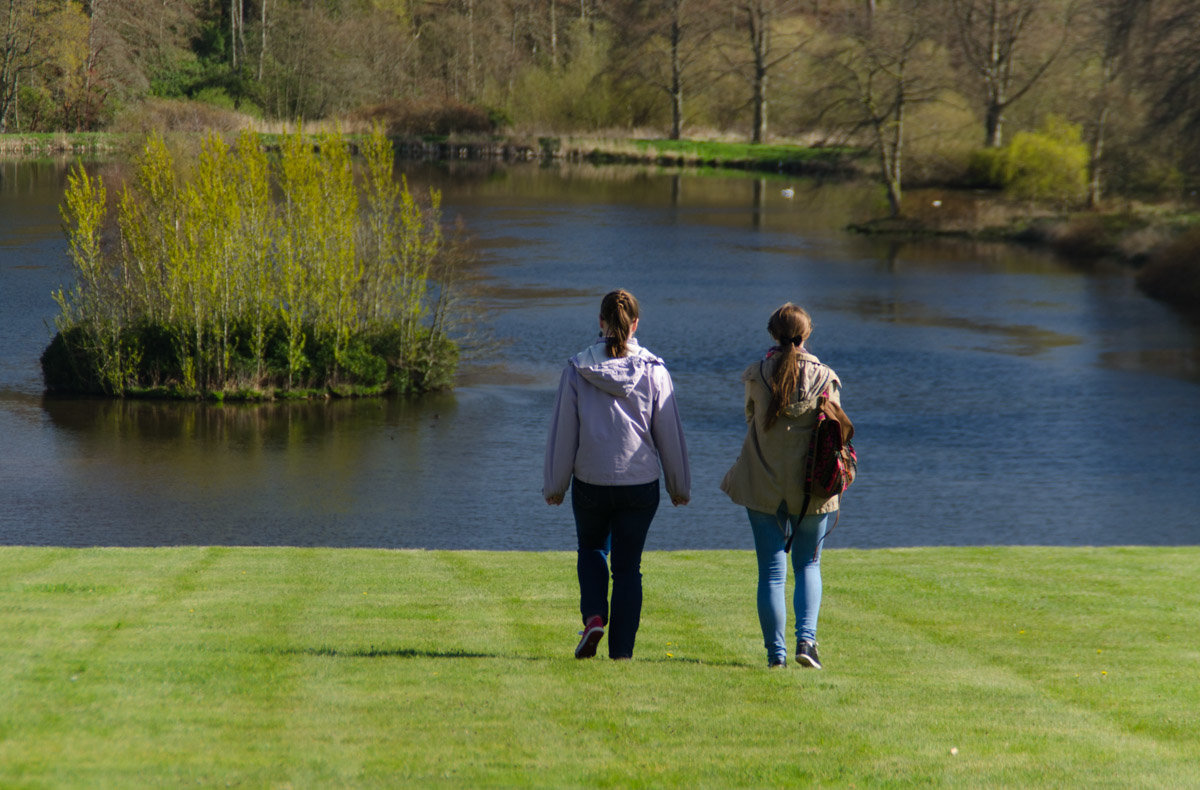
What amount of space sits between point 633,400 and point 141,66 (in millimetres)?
86351

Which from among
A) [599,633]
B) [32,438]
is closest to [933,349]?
[32,438]

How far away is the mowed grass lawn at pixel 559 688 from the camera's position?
5.27 metres

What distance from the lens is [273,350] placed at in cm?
2891

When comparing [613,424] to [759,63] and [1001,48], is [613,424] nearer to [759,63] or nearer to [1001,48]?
[1001,48]

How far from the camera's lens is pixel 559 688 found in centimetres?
636

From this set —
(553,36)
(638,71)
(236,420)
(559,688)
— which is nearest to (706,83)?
(638,71)

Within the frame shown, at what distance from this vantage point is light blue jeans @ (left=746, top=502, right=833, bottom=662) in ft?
22.3

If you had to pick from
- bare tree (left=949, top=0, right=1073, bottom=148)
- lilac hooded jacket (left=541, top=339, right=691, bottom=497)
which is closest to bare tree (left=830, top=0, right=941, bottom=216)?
bare tree (left=949, top=0, right=1073, bottom=148)

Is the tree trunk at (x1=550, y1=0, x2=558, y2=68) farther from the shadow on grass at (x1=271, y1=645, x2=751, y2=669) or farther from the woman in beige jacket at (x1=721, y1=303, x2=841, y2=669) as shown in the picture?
the woman in beige jacket at (x1=721, y1=303, x2=841, y2=669)

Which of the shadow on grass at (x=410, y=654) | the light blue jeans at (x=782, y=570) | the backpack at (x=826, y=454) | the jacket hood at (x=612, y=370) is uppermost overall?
the jacket hood at (x=612, y=370)

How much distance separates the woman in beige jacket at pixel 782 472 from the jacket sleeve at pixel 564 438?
0.80 m

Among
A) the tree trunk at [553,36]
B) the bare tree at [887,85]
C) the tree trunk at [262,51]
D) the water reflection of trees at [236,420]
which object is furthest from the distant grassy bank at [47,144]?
the water reflection of trees at [236,420]

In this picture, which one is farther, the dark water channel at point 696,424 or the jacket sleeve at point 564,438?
the dark water channel at point 696,424

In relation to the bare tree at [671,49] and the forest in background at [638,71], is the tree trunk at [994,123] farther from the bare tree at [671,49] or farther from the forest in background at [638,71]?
the bare tree at [671,49]
